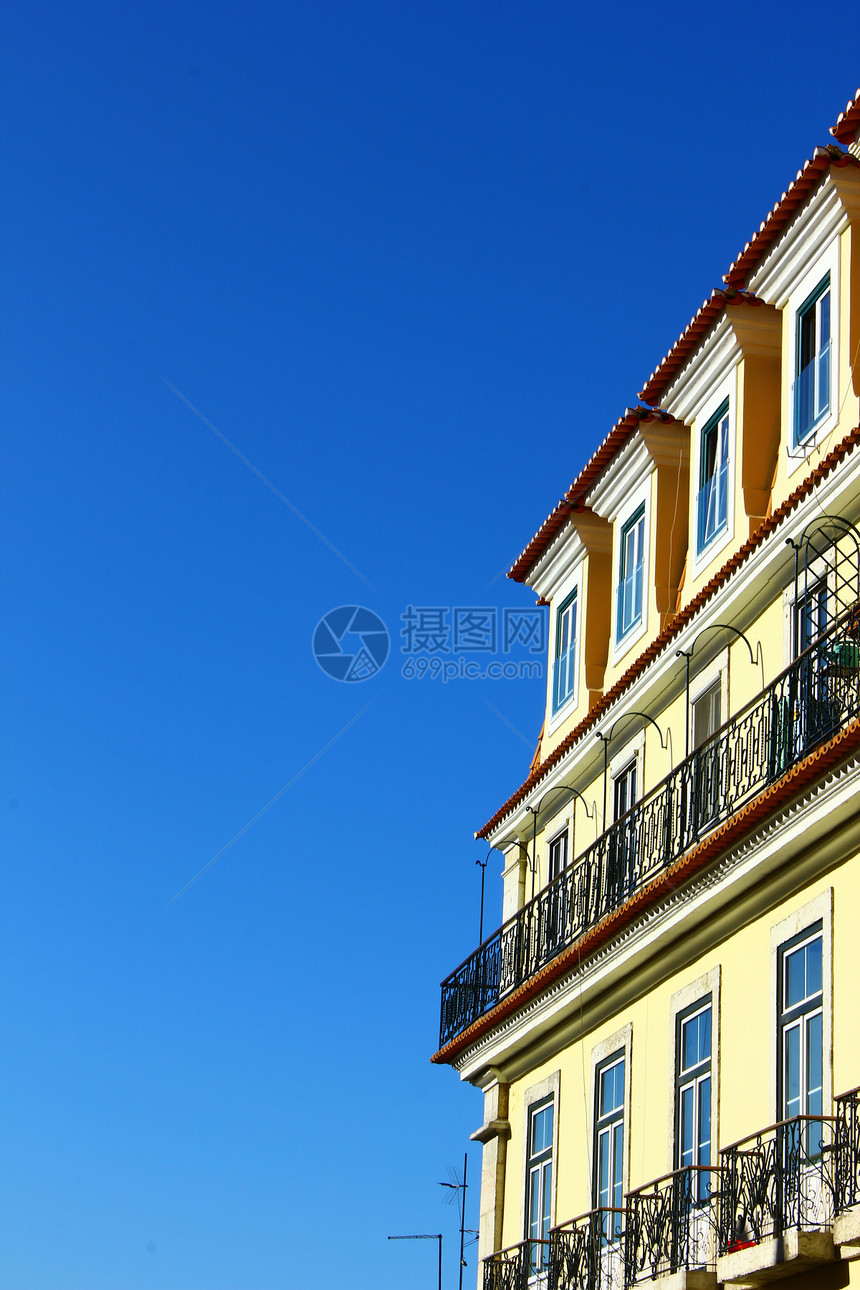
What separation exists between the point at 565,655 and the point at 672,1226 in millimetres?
9075

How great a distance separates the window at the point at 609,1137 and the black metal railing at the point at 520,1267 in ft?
2.56

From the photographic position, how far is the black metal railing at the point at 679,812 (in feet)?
45.3

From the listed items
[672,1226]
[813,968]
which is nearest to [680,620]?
[813,968]

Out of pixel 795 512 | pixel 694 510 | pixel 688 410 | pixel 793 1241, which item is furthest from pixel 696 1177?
pixel 688 410

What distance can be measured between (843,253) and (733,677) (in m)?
4.06

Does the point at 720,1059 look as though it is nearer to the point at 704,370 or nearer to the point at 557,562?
the point at 704,370

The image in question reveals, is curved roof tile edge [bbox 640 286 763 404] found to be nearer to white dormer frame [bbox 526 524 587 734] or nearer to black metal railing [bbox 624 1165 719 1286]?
white dormer frame [bbox 526 524 587 734]

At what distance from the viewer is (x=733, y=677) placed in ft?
55.6

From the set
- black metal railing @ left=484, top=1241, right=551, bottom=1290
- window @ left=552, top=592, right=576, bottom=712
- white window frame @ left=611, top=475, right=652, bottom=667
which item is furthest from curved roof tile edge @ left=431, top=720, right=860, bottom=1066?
window @ left=552, top=592, right=576, bottom=712

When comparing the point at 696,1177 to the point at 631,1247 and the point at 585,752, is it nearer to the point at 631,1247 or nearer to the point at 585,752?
the point at 631,1247

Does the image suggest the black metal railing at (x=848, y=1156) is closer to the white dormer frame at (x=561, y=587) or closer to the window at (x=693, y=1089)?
the window at (x=693, y=1089)

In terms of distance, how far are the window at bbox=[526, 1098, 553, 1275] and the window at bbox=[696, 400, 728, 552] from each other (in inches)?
258

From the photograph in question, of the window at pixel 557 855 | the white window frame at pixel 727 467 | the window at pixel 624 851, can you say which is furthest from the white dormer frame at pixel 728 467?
the window at pixel 557 855

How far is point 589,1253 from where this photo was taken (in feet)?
54.0
